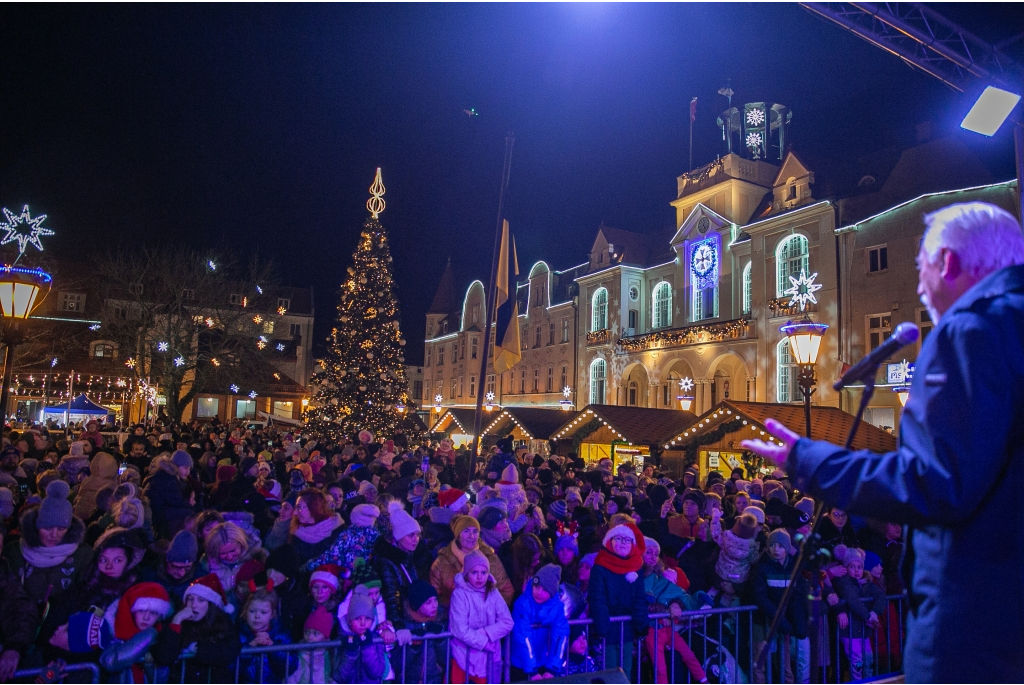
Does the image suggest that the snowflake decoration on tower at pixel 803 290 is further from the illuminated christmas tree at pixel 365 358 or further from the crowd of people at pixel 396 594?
the crowd of people at pixel 396 594

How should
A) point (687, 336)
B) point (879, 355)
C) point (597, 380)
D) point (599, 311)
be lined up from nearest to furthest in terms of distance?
point (879, 355), point (687, 336), point (597, 380), point (599, 311)

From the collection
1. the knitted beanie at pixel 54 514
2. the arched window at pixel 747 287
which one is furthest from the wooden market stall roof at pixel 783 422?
the knitted beanie at pixel 54 514

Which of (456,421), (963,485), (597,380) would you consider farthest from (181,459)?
(597,380)

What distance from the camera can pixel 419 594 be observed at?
18.0ft

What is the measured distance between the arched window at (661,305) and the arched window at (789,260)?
27.4 ft

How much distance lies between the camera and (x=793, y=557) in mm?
6695

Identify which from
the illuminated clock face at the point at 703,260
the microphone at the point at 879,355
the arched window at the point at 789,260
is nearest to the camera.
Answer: the microphone at the point at 879,355

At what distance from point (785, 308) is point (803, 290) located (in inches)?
40.6

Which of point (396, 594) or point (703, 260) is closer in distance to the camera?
point (396, 594)

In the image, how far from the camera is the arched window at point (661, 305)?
38062mm

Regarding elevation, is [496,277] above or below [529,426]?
above

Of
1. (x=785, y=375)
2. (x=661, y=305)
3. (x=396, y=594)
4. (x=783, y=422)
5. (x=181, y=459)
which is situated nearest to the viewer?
(x=396, y=594)

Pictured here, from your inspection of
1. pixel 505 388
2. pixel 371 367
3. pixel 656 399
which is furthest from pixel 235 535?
pixel 505 388

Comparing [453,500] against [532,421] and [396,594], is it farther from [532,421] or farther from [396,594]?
[532,421]
